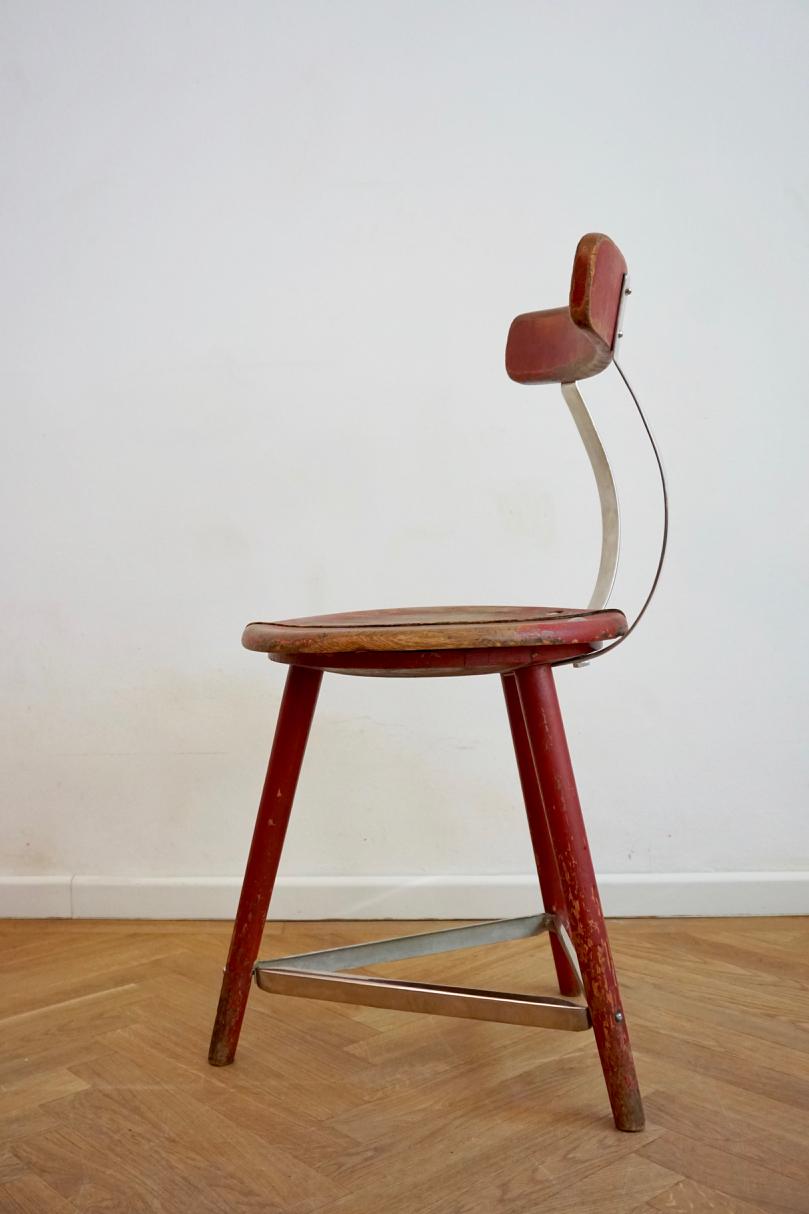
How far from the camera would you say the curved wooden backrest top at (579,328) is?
864 millimetres

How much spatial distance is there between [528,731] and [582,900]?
154 millimetres

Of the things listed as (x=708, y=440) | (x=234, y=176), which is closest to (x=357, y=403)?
(x=234, y=176)

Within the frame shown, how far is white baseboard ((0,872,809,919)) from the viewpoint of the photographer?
5.19ft

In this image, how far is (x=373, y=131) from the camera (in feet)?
5.29

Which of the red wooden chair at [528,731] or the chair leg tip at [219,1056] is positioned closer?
the red wooden chair at [528,731]

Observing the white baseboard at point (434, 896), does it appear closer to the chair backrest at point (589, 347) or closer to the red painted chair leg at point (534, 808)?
the red painted chair leg at point (534, 808)

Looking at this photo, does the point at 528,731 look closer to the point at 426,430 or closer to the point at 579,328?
the point at 579,328

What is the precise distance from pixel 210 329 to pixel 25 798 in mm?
763

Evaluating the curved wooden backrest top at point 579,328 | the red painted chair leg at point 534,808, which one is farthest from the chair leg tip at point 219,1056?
the curved wooden backrest top at point 579,328

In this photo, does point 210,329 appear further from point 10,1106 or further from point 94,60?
point 10,1106

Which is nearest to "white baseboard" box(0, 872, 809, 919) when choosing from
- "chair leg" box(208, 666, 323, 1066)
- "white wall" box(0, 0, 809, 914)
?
"white wall" box(0, 0, 809, 914)

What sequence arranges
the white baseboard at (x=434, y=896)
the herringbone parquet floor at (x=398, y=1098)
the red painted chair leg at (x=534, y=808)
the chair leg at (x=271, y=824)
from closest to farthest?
the herringbone parquet floor at (x=398, y=1098)
the chair leg at (x=271, y=824)
the red painted chair leg at (x=534, y=808)
the white baseboard at (x=434, y=896)

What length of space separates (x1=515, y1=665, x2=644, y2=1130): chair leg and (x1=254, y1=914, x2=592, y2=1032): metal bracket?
0.02 metres

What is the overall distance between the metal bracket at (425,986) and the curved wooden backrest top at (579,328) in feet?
1.82
